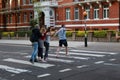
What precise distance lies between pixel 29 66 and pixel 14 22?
158ft

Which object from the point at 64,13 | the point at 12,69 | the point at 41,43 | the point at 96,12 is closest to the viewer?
the point at 12,69

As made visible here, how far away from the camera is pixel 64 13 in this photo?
50656 mm

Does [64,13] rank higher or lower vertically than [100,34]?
higher

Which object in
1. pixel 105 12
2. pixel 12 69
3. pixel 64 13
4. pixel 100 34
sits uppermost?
pixel 64 13

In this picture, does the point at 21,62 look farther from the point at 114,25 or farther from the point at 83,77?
the point at 114,25

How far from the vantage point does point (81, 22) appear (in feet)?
155

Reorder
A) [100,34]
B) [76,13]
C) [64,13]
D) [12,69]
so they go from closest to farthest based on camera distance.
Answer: [12,69], [100,34], [76,13], [64,13]

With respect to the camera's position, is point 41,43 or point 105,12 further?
point 105,12

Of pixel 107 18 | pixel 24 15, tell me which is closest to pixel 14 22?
pixel 24 15

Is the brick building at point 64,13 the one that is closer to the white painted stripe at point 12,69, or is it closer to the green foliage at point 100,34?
the green foliage at point 100,34

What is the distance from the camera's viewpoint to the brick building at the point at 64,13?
140 feet

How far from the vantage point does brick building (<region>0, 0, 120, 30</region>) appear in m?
42.7

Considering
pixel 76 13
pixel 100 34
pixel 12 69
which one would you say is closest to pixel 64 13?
pixel 76 13

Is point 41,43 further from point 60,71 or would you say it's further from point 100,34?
point 100,34
